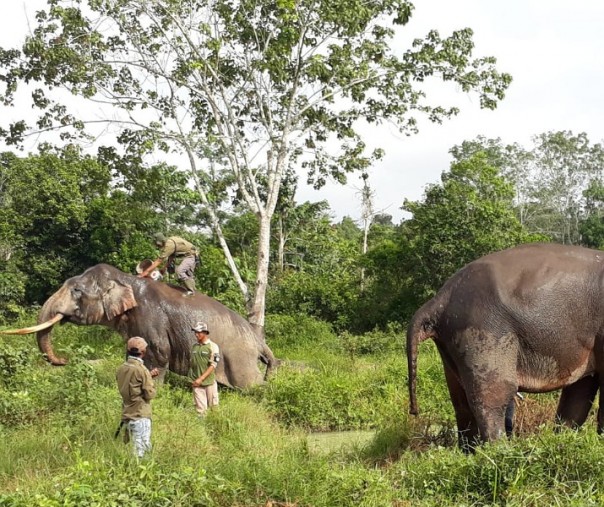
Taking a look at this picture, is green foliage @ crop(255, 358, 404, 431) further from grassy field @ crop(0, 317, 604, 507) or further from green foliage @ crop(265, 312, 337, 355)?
green foliage @ crop(265, 312, 337, 355)

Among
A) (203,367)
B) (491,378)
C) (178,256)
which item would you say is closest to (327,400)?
(203,367)

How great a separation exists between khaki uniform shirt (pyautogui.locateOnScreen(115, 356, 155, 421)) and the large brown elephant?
150 inches

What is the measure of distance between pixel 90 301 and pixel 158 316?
876 millimetres

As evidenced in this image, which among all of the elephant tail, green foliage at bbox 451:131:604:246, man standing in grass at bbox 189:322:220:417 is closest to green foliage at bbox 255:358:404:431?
man standing in grass at bbox 189:322:220:417

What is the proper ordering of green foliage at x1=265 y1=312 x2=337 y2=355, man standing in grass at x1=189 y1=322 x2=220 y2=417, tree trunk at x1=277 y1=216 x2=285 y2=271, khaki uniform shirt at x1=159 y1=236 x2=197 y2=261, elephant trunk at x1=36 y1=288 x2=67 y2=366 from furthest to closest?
tree trunk at x1=277 y1=216 x2=285 y2=271, green foliage at x1=265 y1=312 x2=337 y2=355, khaki uniform shirt at x1=159 y1=236 x2=197 y2=261, elephant trunk at x1=36 y1=288 x2=67 y2=366, man standing in grass at x1=189 y1=322 x2=220 y2=417

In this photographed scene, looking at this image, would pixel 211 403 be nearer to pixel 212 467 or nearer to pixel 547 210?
pixel 212 467

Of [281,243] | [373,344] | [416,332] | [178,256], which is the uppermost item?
[281,243]

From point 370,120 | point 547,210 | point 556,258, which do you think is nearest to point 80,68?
point 370,120

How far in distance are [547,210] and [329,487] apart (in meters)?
38.0

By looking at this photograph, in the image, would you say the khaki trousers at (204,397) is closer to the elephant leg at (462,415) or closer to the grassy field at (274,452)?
the grassy field at (274,452)

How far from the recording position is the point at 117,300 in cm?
955

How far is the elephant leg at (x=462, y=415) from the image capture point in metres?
5.98

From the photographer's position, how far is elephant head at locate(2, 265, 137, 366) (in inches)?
367

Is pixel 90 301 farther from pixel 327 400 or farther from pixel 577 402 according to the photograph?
pixel 577 402
